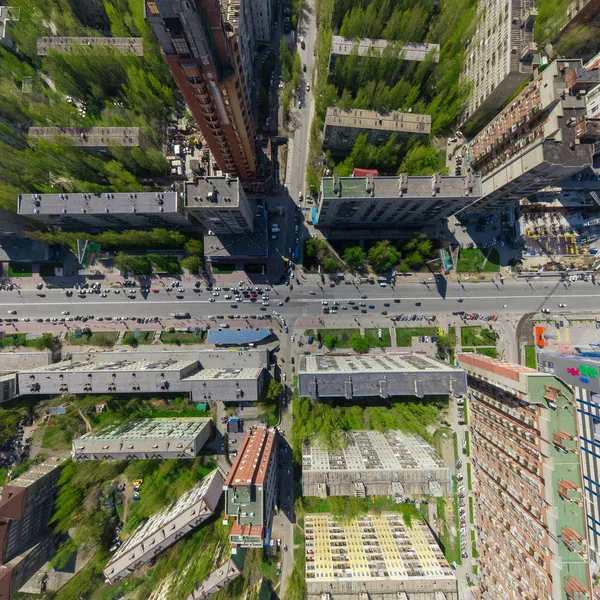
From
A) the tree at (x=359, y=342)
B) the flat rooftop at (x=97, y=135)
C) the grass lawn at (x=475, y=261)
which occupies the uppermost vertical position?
the flat rooftop at (x=97, y=135)

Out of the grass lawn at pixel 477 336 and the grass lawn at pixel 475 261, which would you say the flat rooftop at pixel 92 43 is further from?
the grass lawn at pixel 477 336

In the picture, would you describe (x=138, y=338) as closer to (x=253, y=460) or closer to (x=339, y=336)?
(x=253, y=460)

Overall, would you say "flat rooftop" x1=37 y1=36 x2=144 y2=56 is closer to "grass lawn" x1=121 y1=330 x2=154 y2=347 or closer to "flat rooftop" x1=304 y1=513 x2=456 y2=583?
"grass lawn" x1=121 y1=330 x2=154 y2=347

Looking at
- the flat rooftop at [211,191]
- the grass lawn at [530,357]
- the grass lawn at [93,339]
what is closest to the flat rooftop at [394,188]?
the flat rooftop at [211,191]

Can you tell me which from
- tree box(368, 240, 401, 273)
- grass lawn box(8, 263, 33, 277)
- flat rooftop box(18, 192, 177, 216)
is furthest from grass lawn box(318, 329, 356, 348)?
grass lawn box(8, 263, 33, 277)

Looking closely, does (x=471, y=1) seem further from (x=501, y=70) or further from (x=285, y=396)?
(x=285, y=396)

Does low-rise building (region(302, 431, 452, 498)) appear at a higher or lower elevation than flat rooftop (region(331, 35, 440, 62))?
lower

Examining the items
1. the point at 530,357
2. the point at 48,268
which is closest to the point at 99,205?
the point at 48,268
